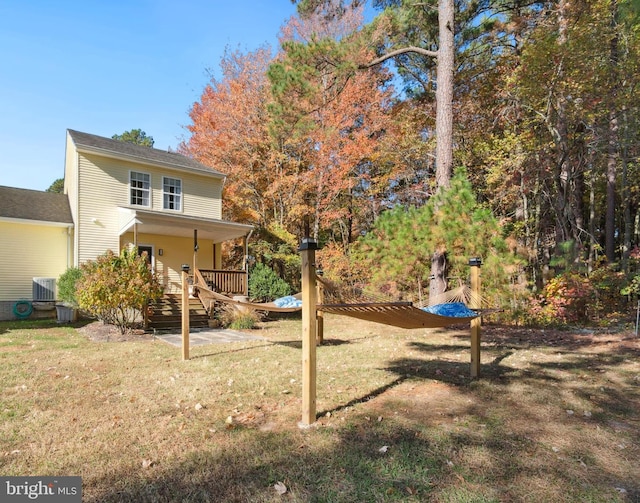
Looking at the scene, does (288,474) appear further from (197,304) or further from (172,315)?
(197,304)

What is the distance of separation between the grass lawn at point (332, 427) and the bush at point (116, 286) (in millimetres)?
1812

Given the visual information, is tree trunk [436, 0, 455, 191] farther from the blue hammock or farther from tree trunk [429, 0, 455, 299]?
the blue hammock

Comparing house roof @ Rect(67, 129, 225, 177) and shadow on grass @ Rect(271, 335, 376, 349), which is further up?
house roof @ Rect(67, 129, 225, 177)

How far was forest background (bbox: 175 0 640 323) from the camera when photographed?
27.0 ft

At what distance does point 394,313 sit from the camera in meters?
3.31

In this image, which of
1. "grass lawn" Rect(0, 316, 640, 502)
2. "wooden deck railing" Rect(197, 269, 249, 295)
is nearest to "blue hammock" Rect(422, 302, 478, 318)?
"grass lawn" Rect(0, 316, 640, 502)

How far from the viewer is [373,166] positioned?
16141 mm

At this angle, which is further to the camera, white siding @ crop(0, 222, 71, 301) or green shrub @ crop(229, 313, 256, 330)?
white siding @ crop(0, 222, 71, 301)

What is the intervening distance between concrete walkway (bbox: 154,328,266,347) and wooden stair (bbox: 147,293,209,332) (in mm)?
1099

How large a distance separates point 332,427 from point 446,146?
286 inches

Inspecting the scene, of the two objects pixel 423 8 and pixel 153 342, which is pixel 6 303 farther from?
pixel 423 8

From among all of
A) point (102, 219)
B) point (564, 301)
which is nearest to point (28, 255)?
point (102, 219)

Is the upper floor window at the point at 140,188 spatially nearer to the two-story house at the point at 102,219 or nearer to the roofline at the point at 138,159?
the two-story house at the point at 102,219

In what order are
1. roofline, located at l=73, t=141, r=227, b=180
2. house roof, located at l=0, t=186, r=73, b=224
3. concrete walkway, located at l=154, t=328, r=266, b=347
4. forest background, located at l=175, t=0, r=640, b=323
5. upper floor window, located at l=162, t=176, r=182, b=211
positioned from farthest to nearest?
upper floor window, located at l=162, t=176, r=182, b=211 → roofline, located at l=73, t=141, r=227, b=180 → house roof, located at l=0, t=186, r=73, b=224 → forest background, located at l=175, t=0, r=640, b=323 → concrete walkway, located at l=154, t=328, r=266, b=347
